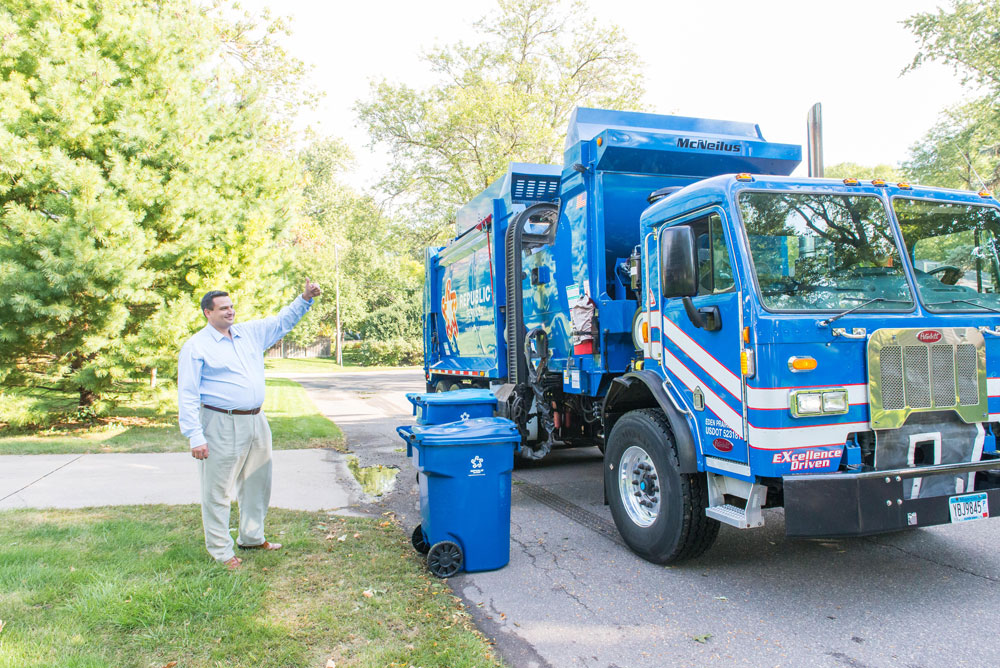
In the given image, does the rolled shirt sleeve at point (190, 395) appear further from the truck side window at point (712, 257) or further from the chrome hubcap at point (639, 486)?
the truck side window at point (712, 257)

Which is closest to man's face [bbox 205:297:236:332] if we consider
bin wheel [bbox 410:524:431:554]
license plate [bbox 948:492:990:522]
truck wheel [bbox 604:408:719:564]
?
bin wheel [bbox 410:524:431:554]

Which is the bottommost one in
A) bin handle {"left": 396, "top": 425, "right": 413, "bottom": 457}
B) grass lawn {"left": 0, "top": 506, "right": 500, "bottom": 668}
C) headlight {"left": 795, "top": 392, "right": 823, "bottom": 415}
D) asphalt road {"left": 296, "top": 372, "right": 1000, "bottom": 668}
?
asphalt road {"left": 296, "top": 372, "right": 1000, "bottom": 668}

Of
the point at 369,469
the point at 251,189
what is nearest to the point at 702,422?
the point at 369,469

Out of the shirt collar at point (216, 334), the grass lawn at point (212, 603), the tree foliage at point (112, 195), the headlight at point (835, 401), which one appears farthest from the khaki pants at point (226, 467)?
the tree foliage at point (112, 195)

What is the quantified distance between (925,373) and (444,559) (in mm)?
3172

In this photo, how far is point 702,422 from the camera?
14.0 ft

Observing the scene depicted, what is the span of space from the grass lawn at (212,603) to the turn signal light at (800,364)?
2.22m

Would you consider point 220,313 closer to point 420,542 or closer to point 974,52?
point 420,542

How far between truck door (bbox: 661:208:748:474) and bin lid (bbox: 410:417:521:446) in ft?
3.98

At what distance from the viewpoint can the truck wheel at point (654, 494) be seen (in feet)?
14.4

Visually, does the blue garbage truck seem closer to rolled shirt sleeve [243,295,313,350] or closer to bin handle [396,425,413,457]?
bin handle [396,425,413,457]

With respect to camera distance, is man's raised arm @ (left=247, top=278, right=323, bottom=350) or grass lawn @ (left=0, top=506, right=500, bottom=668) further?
man's raised arm @ (left=247, top=278, right=323, bottom=350)

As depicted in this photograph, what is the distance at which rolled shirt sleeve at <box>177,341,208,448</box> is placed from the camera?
14.2ft

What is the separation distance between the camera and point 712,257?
14.0 ft
